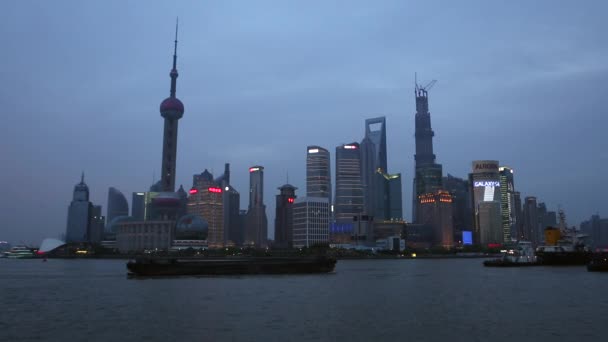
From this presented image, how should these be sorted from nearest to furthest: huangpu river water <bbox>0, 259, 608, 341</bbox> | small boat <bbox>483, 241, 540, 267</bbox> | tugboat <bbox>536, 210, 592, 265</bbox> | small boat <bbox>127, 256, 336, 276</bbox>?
1. huangpu river water <bbox>0, 259, 608, 341</bbox>
2. small boat <bbox>127, 256, 336, 276</bbox>
3. small boat <bbox>483, 241, 540, 267</bbox>
4. tugboat <bbox>536, 210, 592, 265</bbox>

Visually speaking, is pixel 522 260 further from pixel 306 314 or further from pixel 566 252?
pixel 306 314

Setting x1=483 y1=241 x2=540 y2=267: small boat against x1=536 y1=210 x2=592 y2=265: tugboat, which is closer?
x1=483 y1=241 x2=540 y2=267: small boat

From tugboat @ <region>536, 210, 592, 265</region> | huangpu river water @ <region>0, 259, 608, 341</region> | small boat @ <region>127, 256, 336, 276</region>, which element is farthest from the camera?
tugboat @ <region>536, 210, 592, 265</region>

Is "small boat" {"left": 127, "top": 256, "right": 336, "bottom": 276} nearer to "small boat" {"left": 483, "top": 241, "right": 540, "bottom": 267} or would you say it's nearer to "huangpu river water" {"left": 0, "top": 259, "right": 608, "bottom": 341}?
"huangpu river water" {"left": 0, "top": 259, "right": 608, "bottom": 341}

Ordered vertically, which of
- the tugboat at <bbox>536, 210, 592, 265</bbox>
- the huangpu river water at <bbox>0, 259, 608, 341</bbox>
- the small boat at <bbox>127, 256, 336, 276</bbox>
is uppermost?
the tugboat at <bbox>536, 210, 592, 265</bbox>

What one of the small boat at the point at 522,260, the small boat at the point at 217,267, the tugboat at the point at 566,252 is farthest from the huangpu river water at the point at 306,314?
the tugboat at the point at 566,252

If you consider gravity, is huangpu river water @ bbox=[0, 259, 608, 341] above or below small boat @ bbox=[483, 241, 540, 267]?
below

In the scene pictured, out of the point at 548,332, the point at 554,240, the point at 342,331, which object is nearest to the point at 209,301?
the point at 342,331

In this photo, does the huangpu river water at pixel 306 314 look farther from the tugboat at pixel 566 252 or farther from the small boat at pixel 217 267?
the tugboat at pixel 566 252

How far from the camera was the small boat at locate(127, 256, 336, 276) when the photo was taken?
113938 mm

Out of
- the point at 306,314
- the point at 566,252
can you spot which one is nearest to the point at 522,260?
the point at 566,252

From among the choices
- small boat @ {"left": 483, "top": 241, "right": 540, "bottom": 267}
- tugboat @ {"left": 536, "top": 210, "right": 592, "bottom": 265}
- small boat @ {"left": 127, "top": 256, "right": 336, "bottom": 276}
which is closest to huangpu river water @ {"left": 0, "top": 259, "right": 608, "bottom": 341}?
small boat @ {"left": 127, "top": 256, "right": 336, "bottom": 276}

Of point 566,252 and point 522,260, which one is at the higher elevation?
point 566,252

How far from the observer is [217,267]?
12044 cm
